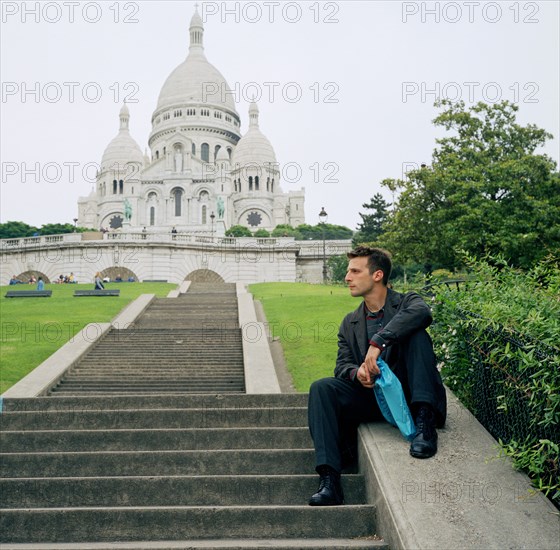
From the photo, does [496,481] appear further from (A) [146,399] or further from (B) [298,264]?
(B) [298,264]

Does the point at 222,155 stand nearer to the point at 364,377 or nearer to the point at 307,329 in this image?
the point at 307,329

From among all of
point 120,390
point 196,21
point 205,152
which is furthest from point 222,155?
point 120,390

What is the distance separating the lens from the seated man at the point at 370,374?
14.5 feet

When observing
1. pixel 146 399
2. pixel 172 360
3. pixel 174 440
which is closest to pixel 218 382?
pixel 172 360

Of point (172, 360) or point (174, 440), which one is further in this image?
point (172, 360)

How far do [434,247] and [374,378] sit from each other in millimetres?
20108

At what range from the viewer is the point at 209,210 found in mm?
77250

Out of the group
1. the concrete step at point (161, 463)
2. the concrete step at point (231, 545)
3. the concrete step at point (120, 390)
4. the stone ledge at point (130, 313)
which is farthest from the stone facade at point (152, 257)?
the concrete step at point (231, 545)

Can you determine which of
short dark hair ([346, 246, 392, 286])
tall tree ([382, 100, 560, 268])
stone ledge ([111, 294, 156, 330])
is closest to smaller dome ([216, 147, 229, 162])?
tall tree ([382, 100, 560, 268])

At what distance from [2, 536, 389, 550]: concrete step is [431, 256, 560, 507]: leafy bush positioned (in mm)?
1043

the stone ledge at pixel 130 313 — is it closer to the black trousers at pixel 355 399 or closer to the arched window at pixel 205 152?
the black trousers at pixel 355 399

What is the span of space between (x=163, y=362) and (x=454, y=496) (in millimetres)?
7751

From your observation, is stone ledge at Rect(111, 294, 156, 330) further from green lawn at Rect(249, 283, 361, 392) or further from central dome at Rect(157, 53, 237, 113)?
central dome at Rect(157, 53, 237, 113)

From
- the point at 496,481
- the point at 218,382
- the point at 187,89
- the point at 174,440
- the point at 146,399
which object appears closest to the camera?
the point at 496,481
